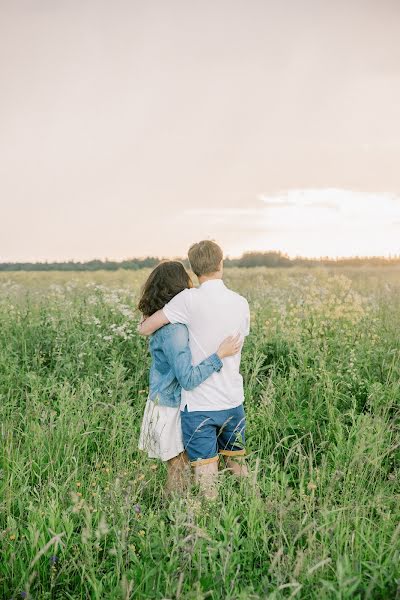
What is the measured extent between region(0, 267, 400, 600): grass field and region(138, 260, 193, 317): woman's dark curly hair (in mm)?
919

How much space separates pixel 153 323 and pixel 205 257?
564 mm

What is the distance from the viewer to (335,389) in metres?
5.36

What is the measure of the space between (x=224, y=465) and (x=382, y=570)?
1682 millimetres

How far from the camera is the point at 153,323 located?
12.7 feet

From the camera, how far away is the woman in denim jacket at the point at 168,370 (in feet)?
12.2

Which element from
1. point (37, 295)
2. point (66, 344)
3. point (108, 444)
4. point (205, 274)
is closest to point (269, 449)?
point (108, 444)

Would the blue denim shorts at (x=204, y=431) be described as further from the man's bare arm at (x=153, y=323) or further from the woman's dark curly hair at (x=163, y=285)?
the woman's dark curly hair at (x=163, y=285)

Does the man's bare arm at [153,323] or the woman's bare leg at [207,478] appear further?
the man's bare arm at [153,323]

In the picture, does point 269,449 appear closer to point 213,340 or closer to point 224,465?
point 224,465

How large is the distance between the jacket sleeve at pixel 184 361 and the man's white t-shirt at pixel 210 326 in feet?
0.22

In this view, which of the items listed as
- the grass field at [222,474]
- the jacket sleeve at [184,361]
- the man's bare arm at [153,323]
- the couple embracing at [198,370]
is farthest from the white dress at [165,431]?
the man's bare arm at [153,323]

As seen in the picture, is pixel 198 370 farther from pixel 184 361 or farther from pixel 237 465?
pixel 237 465

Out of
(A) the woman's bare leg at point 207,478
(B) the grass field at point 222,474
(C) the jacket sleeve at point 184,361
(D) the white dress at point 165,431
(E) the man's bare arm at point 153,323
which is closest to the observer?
(B) the grass field at point 222,474

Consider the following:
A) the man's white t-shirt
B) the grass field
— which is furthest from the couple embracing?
the grass field
